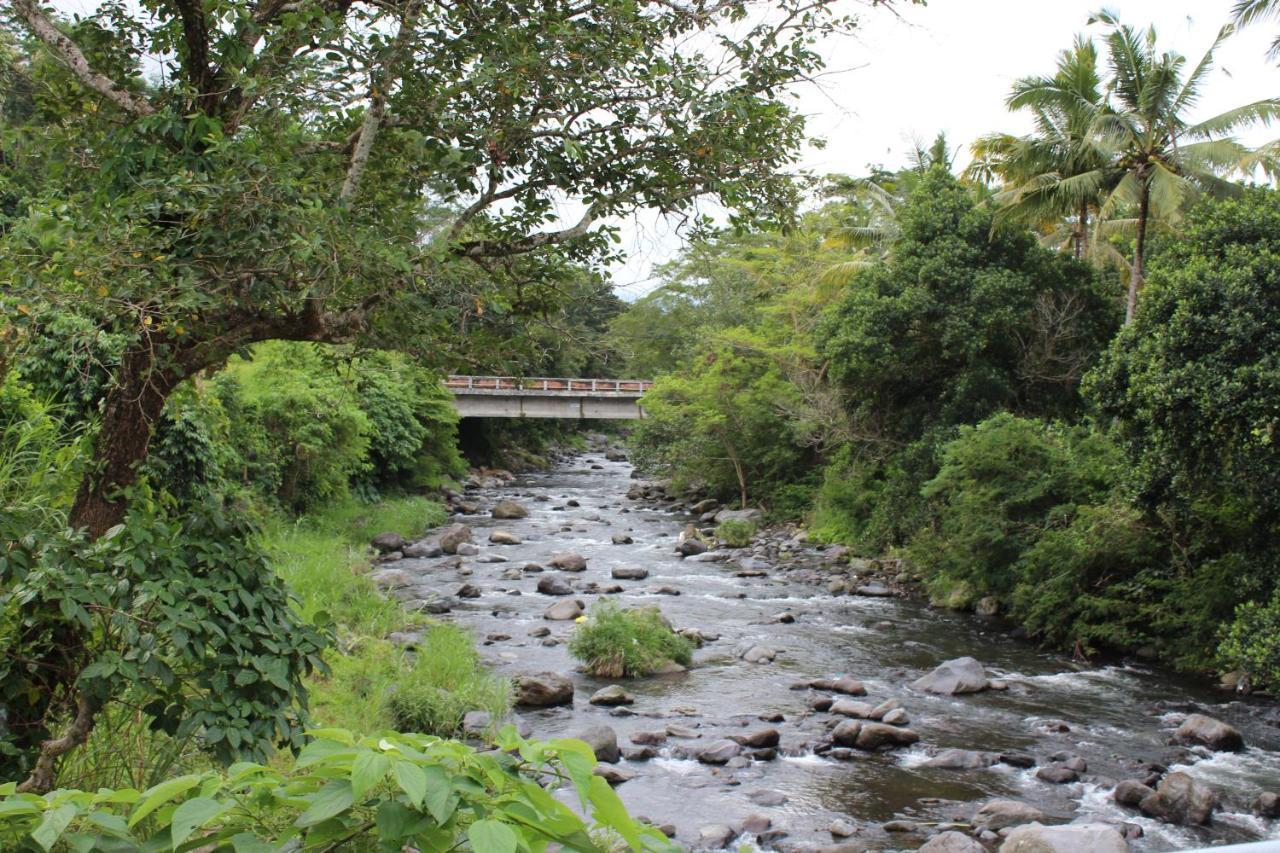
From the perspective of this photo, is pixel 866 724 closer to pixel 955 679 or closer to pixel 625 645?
pixel 955 679

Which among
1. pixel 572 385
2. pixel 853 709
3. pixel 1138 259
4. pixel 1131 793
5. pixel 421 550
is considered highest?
pixel 1138 259

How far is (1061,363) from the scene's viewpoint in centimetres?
2048

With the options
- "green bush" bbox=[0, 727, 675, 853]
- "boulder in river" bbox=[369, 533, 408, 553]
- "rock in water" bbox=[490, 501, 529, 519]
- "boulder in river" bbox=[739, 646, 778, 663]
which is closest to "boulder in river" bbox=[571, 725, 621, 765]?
"boulder in river" bbox=[739, 646, 778, 663]

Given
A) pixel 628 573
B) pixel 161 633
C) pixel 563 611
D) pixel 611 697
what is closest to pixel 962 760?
pixel 611 697

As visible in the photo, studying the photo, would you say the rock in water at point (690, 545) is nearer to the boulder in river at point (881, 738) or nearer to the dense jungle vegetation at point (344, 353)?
the dense jungle vegetation at point (344, 353)

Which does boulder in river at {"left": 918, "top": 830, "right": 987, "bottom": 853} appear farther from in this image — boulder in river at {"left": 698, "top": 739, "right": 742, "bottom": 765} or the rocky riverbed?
boulder in river at {"left": 698, "top": 739, "right": 742, "bottom": 765}

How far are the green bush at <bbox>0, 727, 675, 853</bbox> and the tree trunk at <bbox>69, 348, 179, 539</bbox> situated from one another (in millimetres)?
2530

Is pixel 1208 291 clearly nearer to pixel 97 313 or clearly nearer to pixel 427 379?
pixel 427 379

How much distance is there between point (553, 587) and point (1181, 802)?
445 inches

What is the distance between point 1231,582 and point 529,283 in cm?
1137

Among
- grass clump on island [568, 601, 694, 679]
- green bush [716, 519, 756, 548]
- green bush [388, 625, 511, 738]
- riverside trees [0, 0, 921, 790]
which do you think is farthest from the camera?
green bush [716, 519, 756, 548]

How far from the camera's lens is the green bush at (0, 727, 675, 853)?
2.12m

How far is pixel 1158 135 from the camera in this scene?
18984 mm

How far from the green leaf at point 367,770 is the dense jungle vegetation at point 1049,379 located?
13.7ft
